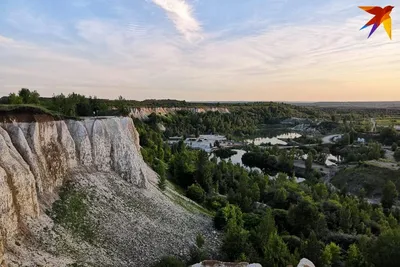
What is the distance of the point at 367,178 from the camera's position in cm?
7350

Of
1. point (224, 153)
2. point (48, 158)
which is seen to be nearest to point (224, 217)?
point (48, 158)

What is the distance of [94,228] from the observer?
29.3m

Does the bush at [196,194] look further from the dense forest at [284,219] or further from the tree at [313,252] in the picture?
the tree at [313,252]

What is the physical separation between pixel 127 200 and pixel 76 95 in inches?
882

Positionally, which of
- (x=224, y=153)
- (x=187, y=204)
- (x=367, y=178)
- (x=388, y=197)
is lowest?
(x=224, y=153)

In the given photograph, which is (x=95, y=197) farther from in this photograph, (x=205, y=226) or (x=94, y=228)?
(x=205, y=226)

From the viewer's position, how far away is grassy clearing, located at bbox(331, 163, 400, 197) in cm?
7050

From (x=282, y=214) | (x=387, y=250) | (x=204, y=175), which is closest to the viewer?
Result: (x=387, y=250)

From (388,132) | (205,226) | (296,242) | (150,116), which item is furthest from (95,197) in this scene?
(388,132)

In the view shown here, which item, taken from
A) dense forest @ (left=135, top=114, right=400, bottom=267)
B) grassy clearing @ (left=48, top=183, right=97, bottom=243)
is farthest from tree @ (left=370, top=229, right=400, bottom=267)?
grassy clearing @ (left=48, top=183, right=97, bottom=243)

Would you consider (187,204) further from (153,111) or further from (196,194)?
(153,111)

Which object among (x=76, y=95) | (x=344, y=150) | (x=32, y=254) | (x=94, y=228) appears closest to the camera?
(x=32, y=254)

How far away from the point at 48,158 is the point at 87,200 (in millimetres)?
4732

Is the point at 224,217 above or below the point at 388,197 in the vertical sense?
above
